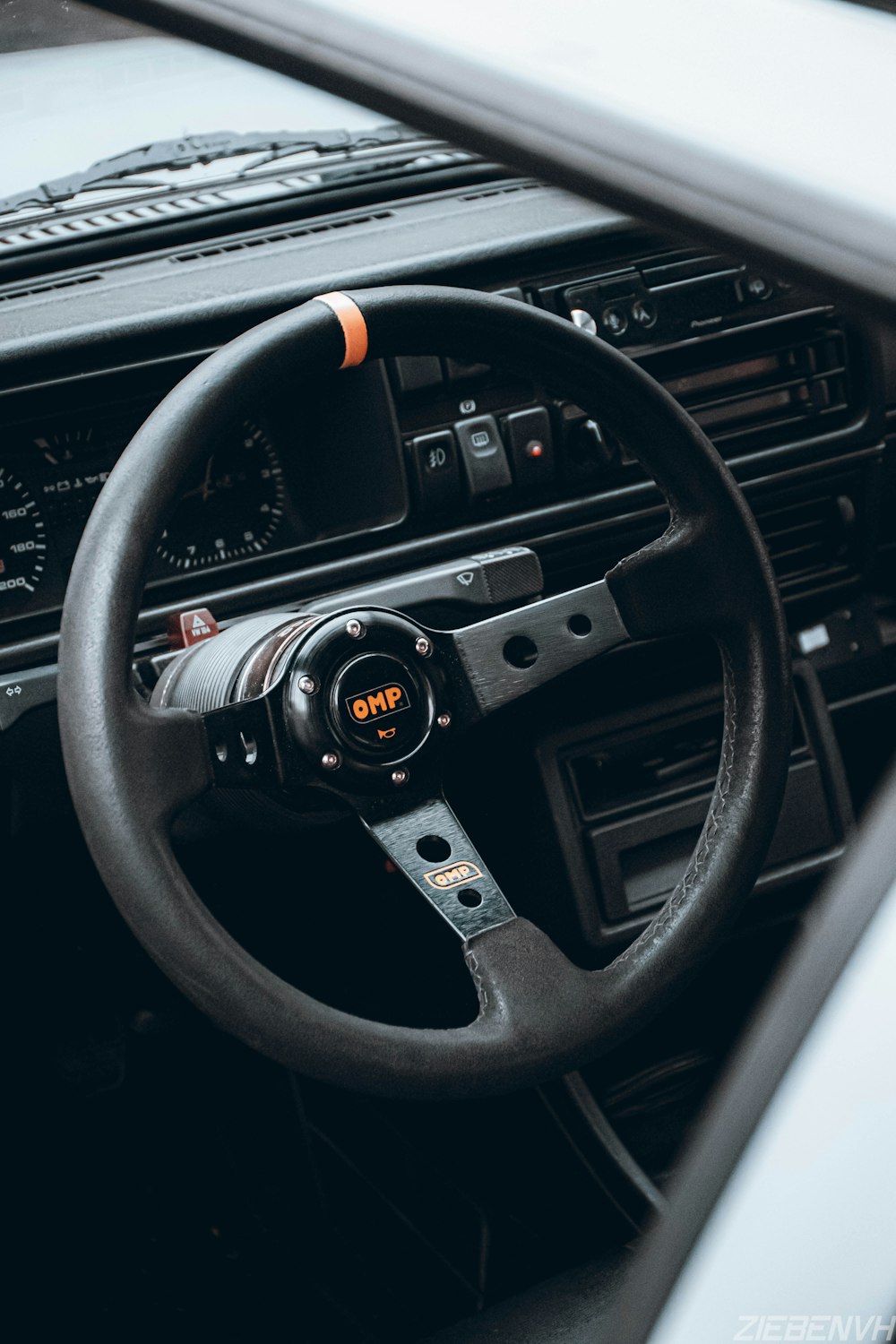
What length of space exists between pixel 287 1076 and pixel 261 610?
74cm

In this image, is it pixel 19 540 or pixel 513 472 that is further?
pixel 513 472

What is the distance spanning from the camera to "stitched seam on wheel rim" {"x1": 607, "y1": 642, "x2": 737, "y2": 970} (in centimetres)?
118

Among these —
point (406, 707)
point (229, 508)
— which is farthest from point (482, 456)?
point (406, 707)

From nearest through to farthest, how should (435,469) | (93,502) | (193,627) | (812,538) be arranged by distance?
(193,627) < (93,502) < (435,469) < (812,538)

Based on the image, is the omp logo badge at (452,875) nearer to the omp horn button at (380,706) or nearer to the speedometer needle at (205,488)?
the omp horn button at (380,706)

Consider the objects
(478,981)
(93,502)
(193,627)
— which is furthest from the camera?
(93,502)

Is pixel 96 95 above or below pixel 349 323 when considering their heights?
above

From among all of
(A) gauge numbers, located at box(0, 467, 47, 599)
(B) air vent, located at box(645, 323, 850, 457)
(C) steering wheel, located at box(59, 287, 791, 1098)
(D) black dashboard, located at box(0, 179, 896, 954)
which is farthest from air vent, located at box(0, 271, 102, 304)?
(B) air vent, located at box(645, 323, 850, 457)

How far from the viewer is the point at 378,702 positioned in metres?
1.20

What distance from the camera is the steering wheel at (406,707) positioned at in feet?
3.37

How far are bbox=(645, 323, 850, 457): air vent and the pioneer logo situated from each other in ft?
2.77

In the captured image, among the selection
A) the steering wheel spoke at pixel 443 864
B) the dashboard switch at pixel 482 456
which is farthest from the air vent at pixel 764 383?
the steering wheel spoke at pixel 443 864

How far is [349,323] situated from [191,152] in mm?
876

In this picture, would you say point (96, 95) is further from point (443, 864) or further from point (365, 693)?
point (443, 864)
